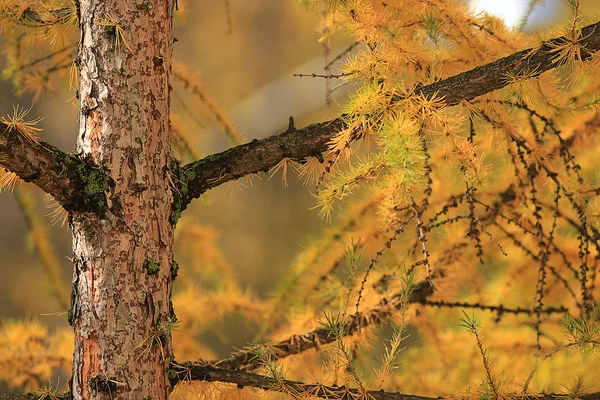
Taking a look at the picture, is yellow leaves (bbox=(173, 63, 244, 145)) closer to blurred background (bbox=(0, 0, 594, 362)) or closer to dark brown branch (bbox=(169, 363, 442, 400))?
dark brown branch (bbox=(169, 363, 442, 400))

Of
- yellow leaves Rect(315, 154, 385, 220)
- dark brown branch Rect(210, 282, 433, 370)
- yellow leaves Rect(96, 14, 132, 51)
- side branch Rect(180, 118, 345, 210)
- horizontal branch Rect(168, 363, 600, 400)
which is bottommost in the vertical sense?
horizontal branch Rect(168, 363, 600, 400)

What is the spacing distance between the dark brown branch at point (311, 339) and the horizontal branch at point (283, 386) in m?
0.14

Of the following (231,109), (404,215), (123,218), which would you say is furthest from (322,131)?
(231,109)

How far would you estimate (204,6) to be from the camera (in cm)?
424

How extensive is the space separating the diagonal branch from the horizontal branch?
0.18m

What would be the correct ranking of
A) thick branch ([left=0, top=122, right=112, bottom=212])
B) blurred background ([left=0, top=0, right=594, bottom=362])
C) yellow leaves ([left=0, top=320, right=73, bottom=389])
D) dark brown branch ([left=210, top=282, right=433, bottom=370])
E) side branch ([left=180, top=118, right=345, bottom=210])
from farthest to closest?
blurred background ([left=0, top=0, right=594, bottom=362]) → yellow leaves ([left=0, top=320, right=73, bottom=389]) → dark brown branch ([left=210, top=282, right=433, bottom=370]) → side branch ([left=180, top=118, right=345, bottom=210]) → thick branch ([left=0, top=122, right=112, bottom=212])

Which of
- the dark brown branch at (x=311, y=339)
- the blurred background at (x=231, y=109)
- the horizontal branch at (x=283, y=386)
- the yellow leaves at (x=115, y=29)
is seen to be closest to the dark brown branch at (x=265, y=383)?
the horizontal branch at (x=283, y=386)

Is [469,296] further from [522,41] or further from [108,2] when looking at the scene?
[108,2]

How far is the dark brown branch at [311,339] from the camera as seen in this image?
93 cm

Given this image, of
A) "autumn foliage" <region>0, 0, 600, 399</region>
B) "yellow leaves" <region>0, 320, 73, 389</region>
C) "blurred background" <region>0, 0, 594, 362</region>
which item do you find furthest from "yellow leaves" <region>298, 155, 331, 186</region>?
"blurred background" <region>0, 0, 594, 362</region>

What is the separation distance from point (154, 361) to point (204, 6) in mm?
3836

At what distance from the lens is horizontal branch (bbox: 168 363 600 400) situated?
2.28 ft

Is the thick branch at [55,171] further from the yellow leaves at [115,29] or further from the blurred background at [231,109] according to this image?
the blurred background at [231,109]

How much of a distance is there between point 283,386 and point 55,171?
0.31 meters
